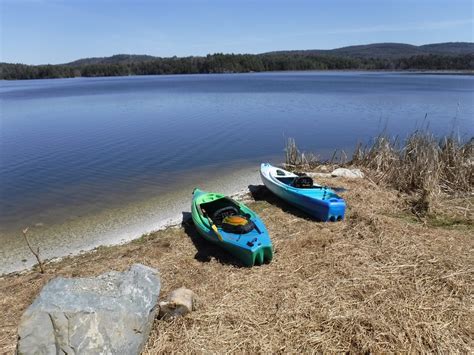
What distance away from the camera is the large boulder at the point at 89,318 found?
4.03m

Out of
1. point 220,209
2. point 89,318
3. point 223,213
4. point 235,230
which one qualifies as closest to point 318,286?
point 235,230

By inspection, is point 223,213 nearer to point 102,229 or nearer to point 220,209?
point 220,209

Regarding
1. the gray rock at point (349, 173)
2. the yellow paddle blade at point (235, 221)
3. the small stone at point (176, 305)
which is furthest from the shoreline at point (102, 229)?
the small stone at point (176, 305)

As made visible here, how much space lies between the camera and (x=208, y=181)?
13.7 meters

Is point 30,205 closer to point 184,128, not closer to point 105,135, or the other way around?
point 105,135

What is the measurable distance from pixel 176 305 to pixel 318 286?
2.20 metres

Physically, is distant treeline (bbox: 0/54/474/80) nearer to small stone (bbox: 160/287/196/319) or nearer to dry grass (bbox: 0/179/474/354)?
dry grass (bbox: 0/179/474/354)

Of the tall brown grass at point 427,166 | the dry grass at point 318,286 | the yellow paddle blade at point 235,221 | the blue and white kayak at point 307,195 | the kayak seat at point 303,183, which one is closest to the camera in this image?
the dry grass at point 318,286

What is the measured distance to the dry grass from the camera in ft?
15.8

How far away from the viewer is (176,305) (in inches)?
205

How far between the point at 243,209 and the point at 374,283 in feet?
11.1

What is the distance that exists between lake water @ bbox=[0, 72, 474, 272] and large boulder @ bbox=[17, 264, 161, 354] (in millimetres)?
4356

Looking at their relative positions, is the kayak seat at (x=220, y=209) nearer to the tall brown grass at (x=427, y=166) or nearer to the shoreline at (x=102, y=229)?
the shoreline at (x=102, y=229)

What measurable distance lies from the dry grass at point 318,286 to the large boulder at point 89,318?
1.56ft
